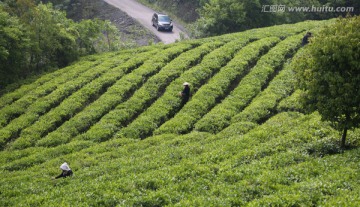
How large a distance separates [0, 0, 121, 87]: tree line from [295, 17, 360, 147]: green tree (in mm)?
24551

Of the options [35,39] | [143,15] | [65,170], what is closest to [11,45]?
[35,39]

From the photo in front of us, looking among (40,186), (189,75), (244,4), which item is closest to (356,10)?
(244,4)

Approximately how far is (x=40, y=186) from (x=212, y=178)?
339 inches

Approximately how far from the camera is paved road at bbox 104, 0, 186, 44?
55.7 meters

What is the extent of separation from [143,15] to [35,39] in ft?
98.0

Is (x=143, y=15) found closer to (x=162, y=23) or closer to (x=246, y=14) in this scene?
(x=162, y=23)

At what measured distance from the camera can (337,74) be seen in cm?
1833

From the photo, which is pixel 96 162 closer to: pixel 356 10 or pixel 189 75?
pixel 189 75

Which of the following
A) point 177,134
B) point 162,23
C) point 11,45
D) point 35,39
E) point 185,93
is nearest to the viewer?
point 177,134

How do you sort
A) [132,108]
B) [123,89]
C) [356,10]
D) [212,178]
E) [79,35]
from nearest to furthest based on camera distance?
1. [212,178]
2. [132,108]
3. [123,89]
4. [79,35]
5. [356,10]

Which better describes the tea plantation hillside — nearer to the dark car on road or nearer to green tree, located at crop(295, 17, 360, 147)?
green tree, located at crop(295, 17, 360, 147)

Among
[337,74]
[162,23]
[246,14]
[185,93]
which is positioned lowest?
[185,93]

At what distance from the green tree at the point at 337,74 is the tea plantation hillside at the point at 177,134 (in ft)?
6.51

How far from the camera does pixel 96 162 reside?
2141cm
